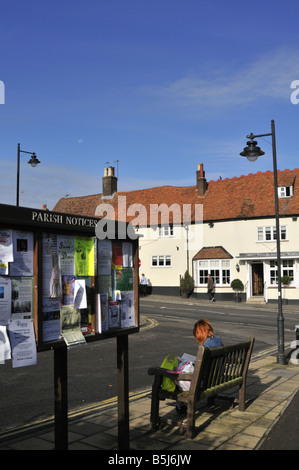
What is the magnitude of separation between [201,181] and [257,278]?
388 inches

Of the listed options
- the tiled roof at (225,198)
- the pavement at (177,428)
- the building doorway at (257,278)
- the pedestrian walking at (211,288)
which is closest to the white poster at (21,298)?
the pavement at (177,428)

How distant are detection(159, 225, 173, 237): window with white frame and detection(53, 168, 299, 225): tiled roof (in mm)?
1747

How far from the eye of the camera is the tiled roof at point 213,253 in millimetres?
34656

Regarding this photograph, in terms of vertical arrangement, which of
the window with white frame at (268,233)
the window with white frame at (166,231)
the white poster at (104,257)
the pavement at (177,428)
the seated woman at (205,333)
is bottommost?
the pavement at (177,428)

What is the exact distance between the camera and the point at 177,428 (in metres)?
5.86

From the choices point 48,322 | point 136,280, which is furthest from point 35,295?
point 136,280

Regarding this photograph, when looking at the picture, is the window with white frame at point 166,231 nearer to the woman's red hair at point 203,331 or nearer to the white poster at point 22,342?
the woman's red hair at point 203,331

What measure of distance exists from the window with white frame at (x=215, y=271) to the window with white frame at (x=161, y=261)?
306cm

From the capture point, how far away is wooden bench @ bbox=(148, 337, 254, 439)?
554 cm

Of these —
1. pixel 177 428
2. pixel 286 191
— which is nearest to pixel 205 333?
pixel 177 428

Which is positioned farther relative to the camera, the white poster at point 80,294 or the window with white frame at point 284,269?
the window with white frame at point 284,269

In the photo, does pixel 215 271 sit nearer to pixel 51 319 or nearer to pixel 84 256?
pixel 84 256

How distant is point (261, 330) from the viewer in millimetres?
17094

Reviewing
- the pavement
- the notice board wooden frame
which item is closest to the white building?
the pavement
